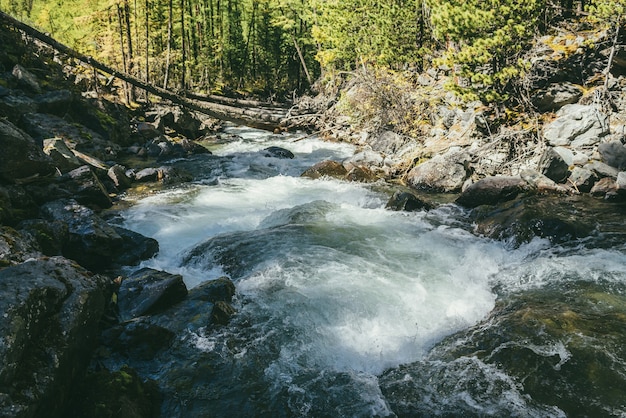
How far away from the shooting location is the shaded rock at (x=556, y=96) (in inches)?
588

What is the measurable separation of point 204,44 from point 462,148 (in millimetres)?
37737

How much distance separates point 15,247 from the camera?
6.64 meters

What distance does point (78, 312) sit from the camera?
4.91 metres

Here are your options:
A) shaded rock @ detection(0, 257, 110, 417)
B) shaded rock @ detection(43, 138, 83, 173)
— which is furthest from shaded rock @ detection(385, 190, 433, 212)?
shaded rock @ detection(43, 138, 83, 173)

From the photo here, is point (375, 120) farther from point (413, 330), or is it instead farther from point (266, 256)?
point (413, 330)

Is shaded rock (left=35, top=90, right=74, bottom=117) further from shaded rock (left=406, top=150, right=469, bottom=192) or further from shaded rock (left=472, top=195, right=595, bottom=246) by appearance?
shaded rock (left=472, top=195, right=595, bottom=246)

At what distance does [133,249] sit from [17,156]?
364 cm

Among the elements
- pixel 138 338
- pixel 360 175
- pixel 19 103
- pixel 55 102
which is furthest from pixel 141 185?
pixel 138 338

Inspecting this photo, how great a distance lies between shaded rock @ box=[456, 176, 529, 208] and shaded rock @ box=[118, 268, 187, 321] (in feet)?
30.7

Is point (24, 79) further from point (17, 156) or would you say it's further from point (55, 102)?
point (17, 156)

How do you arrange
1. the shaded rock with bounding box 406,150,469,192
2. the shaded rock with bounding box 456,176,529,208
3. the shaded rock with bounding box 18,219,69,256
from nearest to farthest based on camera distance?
1. the shaded rock with bounding box 18,219,69,256
2. the shaded rock with bounding box 456,176,529,208
3. the shaded rock with bounding box 406,150,469,192

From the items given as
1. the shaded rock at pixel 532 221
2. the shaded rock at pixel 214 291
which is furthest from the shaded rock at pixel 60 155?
the shaded rock at pixel 532 221

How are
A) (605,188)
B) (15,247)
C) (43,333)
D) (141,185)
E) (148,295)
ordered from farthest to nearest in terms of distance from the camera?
1. (141,185)
2. (605,188)
3. (148,295)
4. (15,247)
5. (43,333)

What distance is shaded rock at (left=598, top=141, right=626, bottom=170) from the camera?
486 inches
